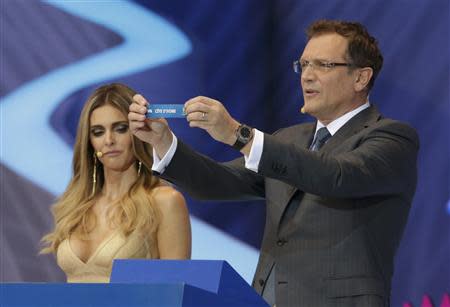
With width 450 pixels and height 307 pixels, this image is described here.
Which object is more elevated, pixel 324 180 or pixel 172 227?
pixel 324 180

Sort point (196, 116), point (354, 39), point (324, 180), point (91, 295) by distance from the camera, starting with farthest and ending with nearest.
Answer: point (354, 39)
point (324, 180)
point (196, 116)
point (91, 295)

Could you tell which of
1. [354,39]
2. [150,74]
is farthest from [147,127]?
[150,74]

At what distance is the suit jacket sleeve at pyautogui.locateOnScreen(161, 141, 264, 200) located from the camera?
2613 millimetres

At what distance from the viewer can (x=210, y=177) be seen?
2.72 metres

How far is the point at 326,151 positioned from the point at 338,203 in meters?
0.18

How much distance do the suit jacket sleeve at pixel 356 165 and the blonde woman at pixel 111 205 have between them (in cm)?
111

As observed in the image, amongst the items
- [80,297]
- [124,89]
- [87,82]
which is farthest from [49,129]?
[80,297]

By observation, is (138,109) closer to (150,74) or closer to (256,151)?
(256,151)

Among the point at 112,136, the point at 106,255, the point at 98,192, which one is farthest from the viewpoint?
the point at 98,192

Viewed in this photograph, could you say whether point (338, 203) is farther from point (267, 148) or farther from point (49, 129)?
point (49, 129)

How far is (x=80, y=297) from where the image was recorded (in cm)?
163

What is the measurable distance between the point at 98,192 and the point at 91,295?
7.04ft

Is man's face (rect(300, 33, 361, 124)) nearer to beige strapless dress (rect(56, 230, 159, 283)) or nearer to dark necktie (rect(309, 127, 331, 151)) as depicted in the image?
dark necktie (rect(309, 127, 331, 151))

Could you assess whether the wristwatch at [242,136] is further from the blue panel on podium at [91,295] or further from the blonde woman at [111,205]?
the blonde woman at [111,205]
